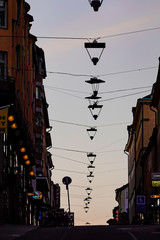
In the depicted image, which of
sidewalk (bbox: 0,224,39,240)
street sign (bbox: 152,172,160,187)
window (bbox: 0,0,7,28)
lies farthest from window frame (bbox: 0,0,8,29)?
street sign (bbox: 152,172,160,187)

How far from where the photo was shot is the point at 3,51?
48500mm

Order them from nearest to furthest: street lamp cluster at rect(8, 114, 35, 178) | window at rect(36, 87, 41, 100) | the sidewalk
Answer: the sidewalk → street lamp cluster at rect(8, 114, 35, 178) → window at rect(36, 87, 41, 100)

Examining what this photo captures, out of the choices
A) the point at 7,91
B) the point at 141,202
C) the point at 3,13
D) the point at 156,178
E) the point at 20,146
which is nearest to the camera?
the point at 7,91

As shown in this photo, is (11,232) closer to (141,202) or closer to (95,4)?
(95,4)

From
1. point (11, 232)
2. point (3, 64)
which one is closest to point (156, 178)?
point (3, 64)

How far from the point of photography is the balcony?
147 feet

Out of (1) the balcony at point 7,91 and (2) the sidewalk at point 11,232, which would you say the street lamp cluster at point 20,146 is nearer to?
(1) the balcony at point 7,91

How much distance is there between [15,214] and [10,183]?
19.1 ft

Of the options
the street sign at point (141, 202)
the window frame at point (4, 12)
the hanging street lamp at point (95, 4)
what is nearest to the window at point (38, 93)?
the street sign at point (141, 202)

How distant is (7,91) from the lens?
44.8 meters

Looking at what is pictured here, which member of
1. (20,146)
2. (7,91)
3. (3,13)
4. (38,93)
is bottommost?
(20,146)

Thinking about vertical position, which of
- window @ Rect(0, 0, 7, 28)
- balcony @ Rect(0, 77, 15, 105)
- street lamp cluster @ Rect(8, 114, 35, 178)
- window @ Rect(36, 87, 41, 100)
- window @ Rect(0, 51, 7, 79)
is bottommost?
street lamp cluster @ Rect(8, 114, 35, 178)

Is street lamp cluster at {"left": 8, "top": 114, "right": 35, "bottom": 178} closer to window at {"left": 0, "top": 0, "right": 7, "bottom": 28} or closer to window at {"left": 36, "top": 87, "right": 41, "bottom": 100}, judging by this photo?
window at {"left": 0, "top": 0, "right": 7, "bottom": 28}

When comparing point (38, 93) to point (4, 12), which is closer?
point (4, 12)
